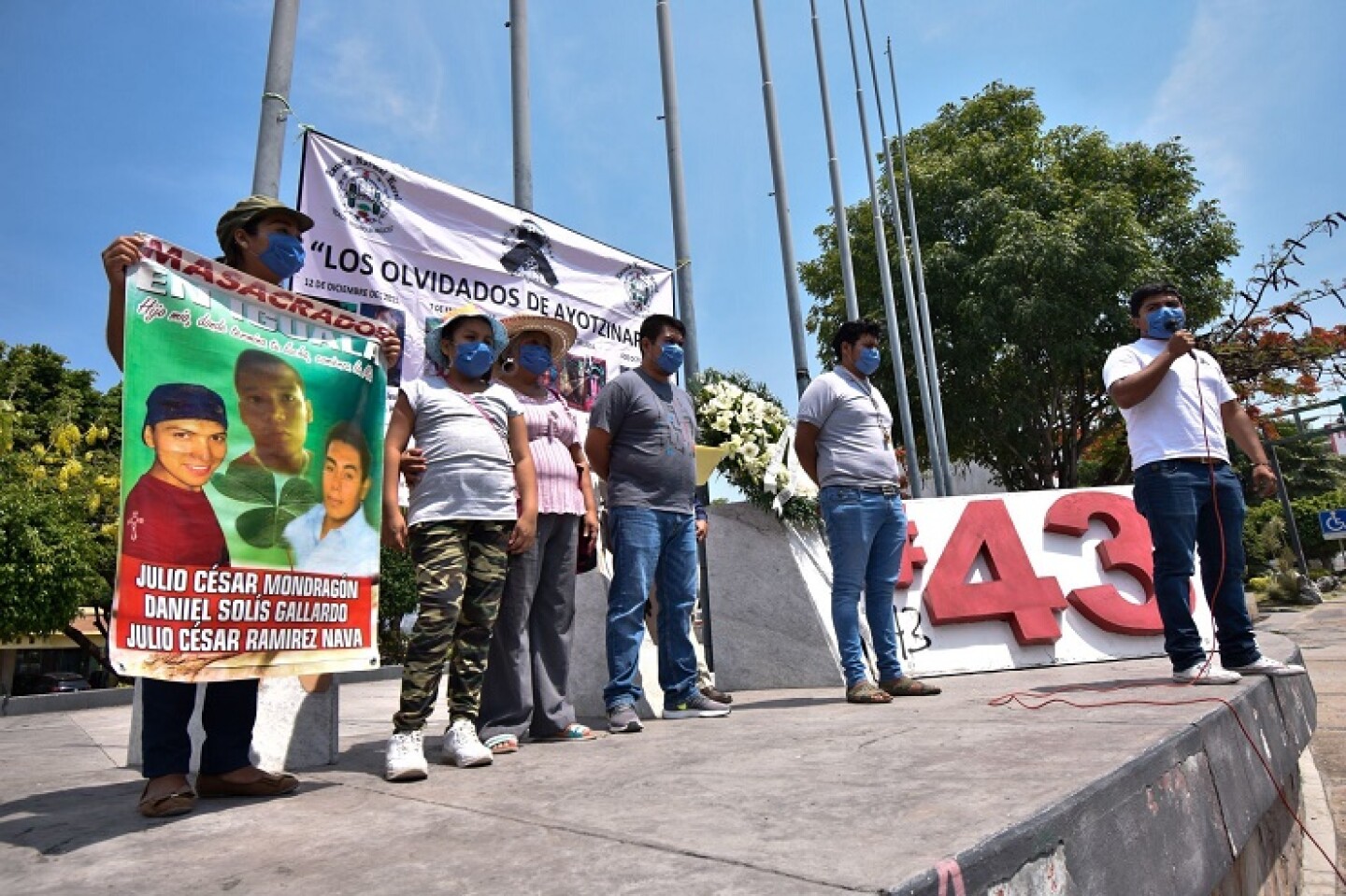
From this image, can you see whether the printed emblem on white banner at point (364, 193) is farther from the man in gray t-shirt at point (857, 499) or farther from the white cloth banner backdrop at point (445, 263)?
the man in gray t-shirt at point (857, 499)

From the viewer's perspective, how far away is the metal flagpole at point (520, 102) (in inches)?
233

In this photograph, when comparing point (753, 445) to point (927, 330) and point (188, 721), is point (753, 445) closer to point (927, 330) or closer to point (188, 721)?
point (188, 721)

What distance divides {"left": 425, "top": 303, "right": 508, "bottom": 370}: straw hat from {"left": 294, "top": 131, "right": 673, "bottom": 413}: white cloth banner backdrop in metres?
0.12

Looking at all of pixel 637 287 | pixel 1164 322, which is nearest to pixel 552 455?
pixel 637 287

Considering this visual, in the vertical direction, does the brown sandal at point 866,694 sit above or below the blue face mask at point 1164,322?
below

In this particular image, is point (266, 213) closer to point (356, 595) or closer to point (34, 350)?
point (356, 595)

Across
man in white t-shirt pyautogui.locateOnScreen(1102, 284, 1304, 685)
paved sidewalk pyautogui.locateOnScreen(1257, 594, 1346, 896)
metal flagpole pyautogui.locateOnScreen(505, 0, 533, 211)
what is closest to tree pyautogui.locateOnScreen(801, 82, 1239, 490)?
paved sidewalk pyautogui.locateOnScreen(1257, 594, 1346, 896)

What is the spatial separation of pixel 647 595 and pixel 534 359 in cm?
122

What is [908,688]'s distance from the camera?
167 inches

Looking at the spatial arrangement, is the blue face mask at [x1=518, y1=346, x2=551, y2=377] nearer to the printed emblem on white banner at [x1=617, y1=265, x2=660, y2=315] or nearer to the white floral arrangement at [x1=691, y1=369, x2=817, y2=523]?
the white floral arrangement at [x1=691, y1=369, x2=817, y2=523]

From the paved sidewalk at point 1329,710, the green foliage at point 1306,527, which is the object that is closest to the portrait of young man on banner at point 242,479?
the paved sidewalk at point 1329,710

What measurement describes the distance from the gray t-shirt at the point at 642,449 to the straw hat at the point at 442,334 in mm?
778

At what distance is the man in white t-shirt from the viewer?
144 inches

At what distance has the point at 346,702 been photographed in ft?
25.9
